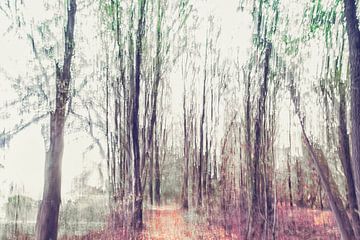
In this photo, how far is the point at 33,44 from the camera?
431 cm

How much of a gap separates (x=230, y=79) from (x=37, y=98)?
2256mm

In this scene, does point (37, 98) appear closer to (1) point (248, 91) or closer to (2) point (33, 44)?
(2) point (33, 44)

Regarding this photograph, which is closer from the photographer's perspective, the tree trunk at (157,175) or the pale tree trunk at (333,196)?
the pale tree trunk at (333,196)

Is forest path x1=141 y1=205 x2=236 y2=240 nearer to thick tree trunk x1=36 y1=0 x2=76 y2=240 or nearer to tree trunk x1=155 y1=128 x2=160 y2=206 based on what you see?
tree trunk x1=155 y1=128 x2=160 y2=206

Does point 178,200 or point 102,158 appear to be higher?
point 102,158

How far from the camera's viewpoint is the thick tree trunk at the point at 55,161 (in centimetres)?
409

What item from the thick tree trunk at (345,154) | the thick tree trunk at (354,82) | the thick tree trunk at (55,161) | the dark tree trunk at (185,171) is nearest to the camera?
the thick tree trunk at (354,82)

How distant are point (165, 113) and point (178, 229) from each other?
155 centimetres

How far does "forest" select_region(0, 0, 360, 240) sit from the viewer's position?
3746 mm

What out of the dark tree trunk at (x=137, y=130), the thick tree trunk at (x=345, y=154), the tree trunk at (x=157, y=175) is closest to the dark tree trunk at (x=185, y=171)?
the tree trunk at (x=157, y=175)

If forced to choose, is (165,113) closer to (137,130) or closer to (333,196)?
(137,130)

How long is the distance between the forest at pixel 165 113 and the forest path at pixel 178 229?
2 cm

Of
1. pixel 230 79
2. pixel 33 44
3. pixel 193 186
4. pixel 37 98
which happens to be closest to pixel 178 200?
pixel 193 186

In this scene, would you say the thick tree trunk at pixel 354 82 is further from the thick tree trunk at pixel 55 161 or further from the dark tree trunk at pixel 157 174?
the thick tree trunk at pixel 55 161
